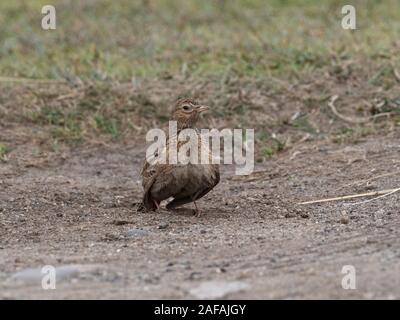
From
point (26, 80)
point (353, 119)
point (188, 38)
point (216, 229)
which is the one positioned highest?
point (188, 38)

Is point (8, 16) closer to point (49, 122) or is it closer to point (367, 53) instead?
point (49, 122)

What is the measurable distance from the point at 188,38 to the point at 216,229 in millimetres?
6856

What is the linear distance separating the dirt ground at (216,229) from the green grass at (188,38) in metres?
1.99

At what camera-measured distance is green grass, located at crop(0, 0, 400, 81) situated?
41.1 ft

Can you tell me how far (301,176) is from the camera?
9.68 m

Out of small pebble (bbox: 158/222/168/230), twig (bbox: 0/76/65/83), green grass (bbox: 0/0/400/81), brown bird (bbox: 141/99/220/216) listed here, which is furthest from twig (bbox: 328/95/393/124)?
small pebble (bbox: 158/222/168/230)

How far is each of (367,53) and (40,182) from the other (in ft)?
14.9

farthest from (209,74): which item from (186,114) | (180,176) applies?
(180,176)

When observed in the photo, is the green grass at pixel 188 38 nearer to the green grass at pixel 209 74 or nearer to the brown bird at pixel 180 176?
the green grass at pixel 209 74

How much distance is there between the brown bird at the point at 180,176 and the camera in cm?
814

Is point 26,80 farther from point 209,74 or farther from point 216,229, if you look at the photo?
point 216,229

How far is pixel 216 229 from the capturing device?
7633 mm
